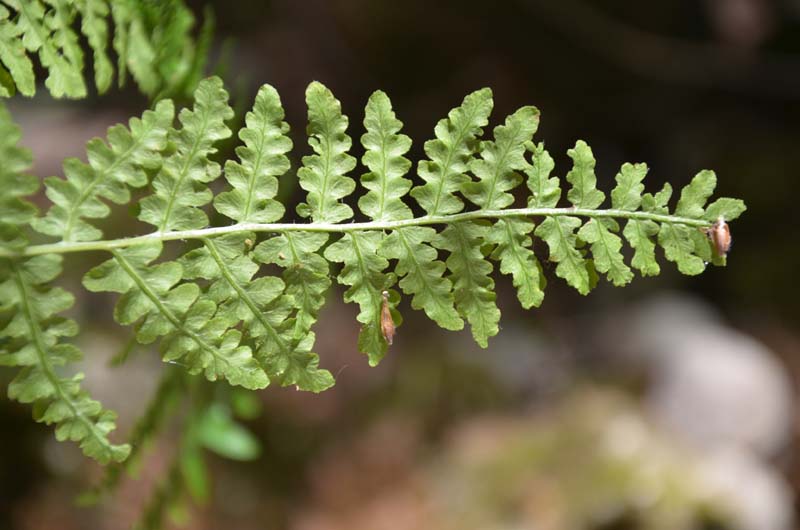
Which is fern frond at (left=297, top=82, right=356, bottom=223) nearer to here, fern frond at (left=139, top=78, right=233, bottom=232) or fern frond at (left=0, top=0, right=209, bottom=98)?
fern frond at (left=139, top=78, right=233, bottom=232)

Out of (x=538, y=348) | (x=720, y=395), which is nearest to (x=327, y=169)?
(x=720, y=395)

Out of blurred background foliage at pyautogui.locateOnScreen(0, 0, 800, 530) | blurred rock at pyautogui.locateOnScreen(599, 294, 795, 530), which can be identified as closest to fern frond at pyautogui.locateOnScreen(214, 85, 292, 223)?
blurred background foliage at pyautogui.locateOnScreen(0, 0, 800, 530)

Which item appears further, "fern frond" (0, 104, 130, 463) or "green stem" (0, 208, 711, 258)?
"green stem" (0, 208, 711, 258)

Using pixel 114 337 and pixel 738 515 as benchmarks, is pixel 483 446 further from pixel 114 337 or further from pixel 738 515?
pixel 114 337

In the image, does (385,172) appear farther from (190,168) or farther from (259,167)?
(190,168)

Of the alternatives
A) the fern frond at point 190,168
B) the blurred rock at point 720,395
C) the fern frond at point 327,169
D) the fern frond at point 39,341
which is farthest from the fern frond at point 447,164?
the blurred rock at point 720,395

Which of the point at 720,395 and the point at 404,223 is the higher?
the point at 404,223

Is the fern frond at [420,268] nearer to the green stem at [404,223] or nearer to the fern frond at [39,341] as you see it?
the green stem at [404,223]
